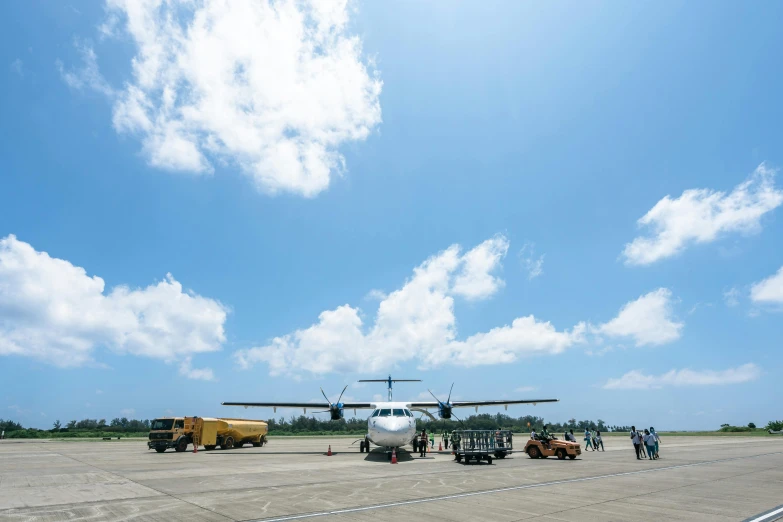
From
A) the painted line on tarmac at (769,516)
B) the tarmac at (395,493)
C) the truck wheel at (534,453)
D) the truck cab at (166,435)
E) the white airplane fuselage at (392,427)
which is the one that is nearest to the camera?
the painted line on tarmac at (769,516)

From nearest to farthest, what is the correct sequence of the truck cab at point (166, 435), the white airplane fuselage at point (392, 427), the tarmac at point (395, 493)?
the tarmac at point (395, 493) < the white airplane fuselage at point (392, 427) < the truck cab at point (166, 435)

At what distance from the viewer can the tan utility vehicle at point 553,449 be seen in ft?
78.6

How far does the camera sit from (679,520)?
9.30 m

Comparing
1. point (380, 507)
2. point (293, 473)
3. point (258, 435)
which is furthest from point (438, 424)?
point (380, 507)

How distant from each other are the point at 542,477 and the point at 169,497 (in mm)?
12010

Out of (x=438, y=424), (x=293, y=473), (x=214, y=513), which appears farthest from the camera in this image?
(x=438, y=424)

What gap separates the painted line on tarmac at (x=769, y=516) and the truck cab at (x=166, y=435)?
3219 cm

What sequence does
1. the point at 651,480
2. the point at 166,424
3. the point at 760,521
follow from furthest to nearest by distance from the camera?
the point at 166,424, the point at 651,480, the point at 760,521

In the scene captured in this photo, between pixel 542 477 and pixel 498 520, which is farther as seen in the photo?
pixel 542 477

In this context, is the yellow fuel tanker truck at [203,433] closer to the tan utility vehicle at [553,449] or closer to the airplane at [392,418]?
the airplane at [392,418]

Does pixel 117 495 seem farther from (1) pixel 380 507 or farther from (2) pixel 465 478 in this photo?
(2) pixel 465 478

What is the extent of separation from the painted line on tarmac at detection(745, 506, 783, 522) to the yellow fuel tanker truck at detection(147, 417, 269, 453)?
1266 inches

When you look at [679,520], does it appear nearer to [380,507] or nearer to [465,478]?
[380,507]

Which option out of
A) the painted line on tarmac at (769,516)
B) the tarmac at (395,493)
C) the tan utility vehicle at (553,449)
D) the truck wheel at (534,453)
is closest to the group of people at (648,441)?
the tan utility vehicle at (553,449)
